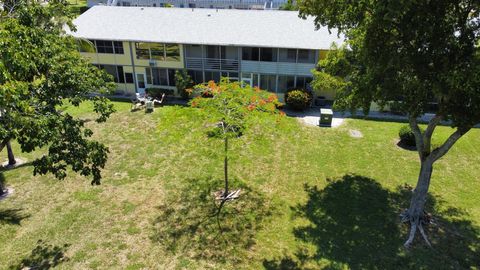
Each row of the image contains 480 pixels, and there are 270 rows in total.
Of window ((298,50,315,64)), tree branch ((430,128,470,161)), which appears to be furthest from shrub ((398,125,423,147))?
Result: window ((298,50,315,64))

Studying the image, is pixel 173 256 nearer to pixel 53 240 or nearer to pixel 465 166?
pixel 53 240

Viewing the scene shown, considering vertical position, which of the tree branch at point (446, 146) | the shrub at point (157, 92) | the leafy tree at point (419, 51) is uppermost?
the leafy tree at point (419, 51)

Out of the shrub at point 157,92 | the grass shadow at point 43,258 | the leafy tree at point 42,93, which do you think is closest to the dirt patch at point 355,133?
the shrub at point 157,92

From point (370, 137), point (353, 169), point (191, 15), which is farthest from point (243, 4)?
point (353, 169)

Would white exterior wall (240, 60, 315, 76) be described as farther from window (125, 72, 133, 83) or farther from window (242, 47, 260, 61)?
window (125, 72, 133, 83)

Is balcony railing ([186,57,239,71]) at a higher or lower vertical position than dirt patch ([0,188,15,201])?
higher

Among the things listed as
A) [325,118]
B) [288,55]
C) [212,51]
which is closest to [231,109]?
[325,118]

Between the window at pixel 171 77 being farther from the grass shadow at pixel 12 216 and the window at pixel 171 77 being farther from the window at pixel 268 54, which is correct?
the grass shadow at pixel 12 216
